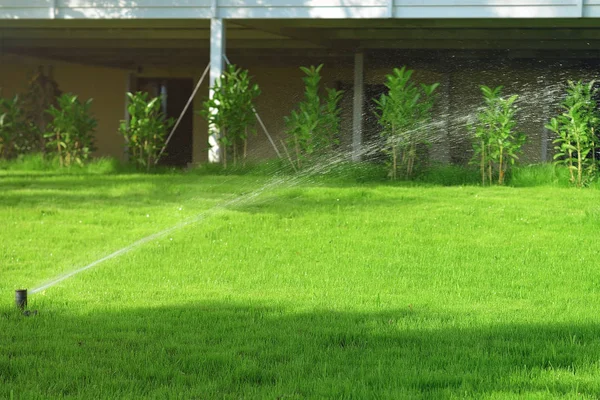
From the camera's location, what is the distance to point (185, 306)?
6.24 m

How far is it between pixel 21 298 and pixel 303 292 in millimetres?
1998

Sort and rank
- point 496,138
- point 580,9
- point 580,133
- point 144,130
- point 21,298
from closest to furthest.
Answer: point 21,298 → point 580,133 → point 496,138 → point 580,9 → point 144,130

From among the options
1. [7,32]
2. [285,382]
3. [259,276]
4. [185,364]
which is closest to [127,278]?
[259,276]

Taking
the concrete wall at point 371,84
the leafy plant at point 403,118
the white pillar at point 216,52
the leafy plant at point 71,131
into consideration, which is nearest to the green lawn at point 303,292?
the leafy plant at point 403,118

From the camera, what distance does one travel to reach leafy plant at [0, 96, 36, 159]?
16406mm

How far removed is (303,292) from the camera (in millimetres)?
6824

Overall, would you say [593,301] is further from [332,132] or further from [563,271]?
[332,132]

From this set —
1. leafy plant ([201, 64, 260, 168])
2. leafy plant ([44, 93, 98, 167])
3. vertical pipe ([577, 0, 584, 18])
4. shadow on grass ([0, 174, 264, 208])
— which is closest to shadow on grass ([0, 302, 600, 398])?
shadow on grass ([0, 174, 264, 208])

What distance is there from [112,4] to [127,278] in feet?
27.6

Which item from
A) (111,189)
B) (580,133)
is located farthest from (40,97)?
(580,133)

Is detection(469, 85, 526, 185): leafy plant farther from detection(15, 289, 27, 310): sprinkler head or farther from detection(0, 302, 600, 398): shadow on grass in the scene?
detection(15, 289, 27, 310): sprinkler head

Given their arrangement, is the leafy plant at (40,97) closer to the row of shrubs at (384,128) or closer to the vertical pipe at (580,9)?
the row of shrubs at (384,128)

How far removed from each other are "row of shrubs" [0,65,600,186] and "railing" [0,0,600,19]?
2.87ft

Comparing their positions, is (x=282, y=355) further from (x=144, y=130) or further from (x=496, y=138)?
(x=144, y=130)
